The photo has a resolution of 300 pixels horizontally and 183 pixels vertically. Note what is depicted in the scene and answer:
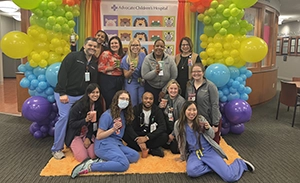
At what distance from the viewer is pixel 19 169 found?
2.92m

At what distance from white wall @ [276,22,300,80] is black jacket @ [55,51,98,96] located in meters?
11.4

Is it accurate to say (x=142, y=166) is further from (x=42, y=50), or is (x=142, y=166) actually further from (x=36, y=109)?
(x=42, y=50)

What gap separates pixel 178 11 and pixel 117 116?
2667mm

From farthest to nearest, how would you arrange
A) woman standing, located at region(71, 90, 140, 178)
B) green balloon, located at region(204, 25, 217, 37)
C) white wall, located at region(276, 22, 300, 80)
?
white wall, located at region(276, 22, 300, 80) → green balloon, located at region(204, 25, 217, 37) → woman standing, located at region(71, 90, 140, 178)

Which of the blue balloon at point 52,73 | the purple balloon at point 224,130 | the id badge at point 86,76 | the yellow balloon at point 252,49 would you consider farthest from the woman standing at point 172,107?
the blue balloon at point 52,73

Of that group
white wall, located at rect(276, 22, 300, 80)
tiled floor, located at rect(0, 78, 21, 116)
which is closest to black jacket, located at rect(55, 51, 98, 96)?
tiled floor, located at rect(0, 78, 21, 116)

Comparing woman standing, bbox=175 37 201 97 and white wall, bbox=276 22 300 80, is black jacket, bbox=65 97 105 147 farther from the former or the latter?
white wall, bbox=276 22 300 80

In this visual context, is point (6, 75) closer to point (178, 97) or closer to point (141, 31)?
point (141, 31)

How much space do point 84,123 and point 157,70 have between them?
1105 mm

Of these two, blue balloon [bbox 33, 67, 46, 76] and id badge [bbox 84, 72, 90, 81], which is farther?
blue balloon [bbox 33, 67, 46, 76]

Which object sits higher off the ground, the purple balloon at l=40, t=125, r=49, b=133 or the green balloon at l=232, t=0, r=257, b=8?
the green balloon at l=232, t=0, r=257, b=8

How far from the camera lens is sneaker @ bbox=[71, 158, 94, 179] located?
2.72 metres

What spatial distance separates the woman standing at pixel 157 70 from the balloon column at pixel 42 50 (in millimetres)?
1273

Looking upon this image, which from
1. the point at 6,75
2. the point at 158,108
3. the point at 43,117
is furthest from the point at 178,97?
the point at 6,75
